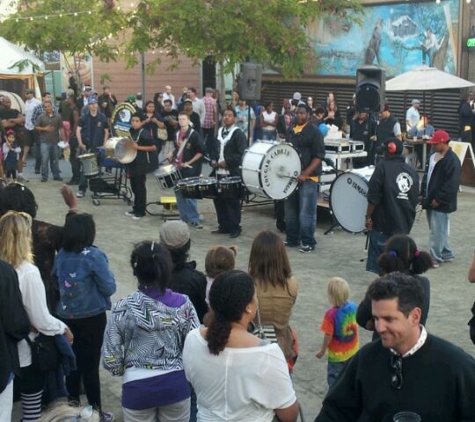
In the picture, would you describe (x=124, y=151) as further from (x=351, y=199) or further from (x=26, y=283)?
(x=26, y=283)

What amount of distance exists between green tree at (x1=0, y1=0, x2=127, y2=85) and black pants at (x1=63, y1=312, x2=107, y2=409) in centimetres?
1878

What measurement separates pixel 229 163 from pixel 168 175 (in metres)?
1.24

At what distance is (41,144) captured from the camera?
58.1 ft

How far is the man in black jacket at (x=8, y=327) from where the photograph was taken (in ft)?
15.7

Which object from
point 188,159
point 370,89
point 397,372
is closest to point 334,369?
point 397,372

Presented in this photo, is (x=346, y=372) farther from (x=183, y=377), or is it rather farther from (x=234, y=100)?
(x=234, y=100)

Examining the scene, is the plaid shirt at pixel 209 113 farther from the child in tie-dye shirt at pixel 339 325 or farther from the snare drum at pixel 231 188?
the child in tie-dye shirt at pixel 339 325

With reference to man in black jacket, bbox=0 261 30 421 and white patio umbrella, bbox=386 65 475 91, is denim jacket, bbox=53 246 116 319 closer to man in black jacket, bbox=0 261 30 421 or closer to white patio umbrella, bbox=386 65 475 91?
man in black jacket, bbox=0 261 30 421

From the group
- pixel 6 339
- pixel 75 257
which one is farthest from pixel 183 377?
pixel 75 257

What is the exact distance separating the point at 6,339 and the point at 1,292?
1.07ft

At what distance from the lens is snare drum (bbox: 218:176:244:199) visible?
12.4m

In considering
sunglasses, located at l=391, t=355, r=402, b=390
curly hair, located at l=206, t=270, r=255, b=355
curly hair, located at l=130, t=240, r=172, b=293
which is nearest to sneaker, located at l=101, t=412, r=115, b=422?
curly hair, located at l=130, t=240, r=172, b=293

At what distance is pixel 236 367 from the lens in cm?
389

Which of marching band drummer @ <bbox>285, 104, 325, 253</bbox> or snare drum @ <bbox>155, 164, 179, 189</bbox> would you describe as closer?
marching band drummer @ <bbox>285, 104, 325, 253</bbox>
